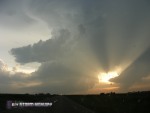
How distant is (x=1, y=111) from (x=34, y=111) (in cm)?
2132

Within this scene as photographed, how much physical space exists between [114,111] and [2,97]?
6706cm

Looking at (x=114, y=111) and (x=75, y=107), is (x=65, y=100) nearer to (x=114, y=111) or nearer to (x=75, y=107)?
(x=75, y=107)

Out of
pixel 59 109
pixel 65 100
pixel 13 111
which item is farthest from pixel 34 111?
pixel 65 100

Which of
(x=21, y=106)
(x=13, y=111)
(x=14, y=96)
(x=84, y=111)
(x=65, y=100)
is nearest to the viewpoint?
(x=13, y=111)

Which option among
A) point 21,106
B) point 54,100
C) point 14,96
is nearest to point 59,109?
point 54,100

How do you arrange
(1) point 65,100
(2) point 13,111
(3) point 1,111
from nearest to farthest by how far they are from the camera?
(2) point 13,111, (3) point 1,111, (1) point 65,100

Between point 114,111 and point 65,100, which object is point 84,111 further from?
point 114,111

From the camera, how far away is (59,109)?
458ft

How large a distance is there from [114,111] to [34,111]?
8493 cm

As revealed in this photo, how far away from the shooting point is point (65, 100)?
150125 mm

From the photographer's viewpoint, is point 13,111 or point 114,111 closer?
point 13,111

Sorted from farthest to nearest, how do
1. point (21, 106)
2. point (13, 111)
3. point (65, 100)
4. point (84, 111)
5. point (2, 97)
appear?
1. point (2, 97)
2. point (84, 111)
3. point (65, 100)
4. point (21, 106)
5. point (13, 111)

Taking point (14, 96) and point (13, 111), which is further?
point (14, 96)

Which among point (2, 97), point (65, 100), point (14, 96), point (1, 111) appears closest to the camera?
point (1, 111)
